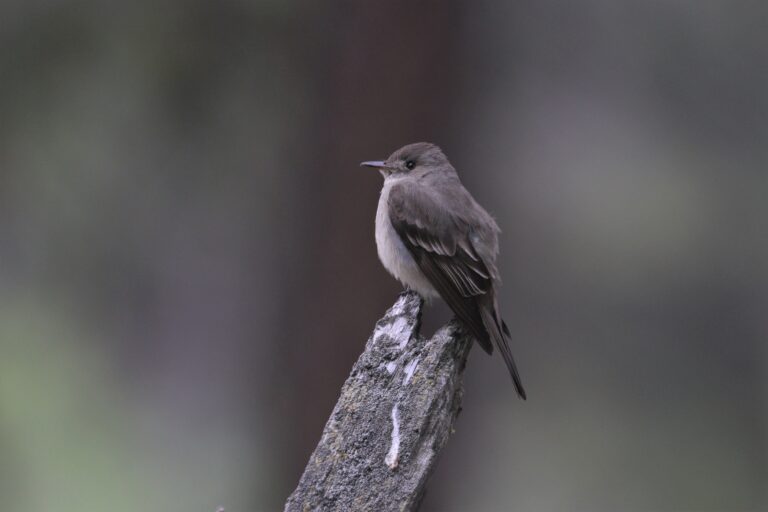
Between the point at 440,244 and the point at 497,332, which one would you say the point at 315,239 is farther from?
the point at 497,332

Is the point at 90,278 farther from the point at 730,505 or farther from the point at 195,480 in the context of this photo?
the point at 730,505

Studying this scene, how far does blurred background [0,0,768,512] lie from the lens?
856cm

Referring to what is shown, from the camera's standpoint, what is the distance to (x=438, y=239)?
5.09 meters

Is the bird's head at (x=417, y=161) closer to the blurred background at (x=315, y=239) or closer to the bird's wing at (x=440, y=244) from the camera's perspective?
the bird's wing at (x=440, y=244)

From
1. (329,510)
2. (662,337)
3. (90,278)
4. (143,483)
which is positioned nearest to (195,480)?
(143,483)

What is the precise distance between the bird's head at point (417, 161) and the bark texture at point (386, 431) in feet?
8.40

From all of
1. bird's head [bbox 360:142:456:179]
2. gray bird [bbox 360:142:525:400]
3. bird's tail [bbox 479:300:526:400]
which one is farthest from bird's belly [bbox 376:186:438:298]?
bird's tail [bbox 479:300:526:400]

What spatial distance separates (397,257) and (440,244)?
0.27m

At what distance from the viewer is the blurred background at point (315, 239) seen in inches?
337

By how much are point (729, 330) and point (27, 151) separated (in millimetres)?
6007

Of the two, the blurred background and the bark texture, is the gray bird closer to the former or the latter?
the bark texture

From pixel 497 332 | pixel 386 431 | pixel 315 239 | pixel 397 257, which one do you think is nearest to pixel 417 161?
pixel 397 257

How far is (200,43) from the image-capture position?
9.02m

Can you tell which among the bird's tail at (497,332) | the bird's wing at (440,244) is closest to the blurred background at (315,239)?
the bird's wing at (440,244)
